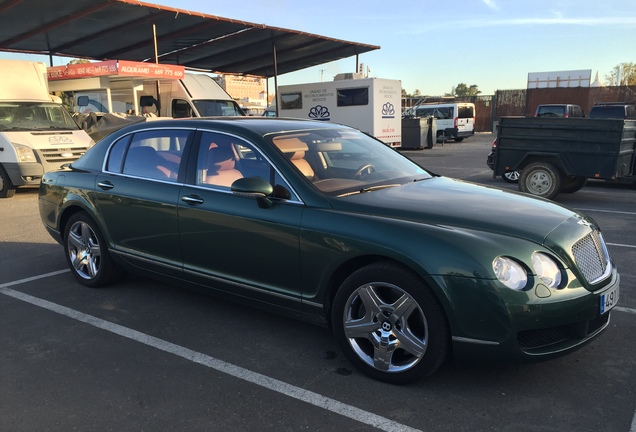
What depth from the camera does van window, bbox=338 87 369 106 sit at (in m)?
19.9

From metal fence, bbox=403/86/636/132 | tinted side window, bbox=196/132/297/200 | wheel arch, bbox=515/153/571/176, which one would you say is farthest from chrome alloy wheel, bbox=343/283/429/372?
metal fence, bbox=403/86/636/132

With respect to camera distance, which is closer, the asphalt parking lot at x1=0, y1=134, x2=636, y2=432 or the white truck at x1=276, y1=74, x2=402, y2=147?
the asphalt parking lot at x1=0, y1=134, x2=636, y2=432

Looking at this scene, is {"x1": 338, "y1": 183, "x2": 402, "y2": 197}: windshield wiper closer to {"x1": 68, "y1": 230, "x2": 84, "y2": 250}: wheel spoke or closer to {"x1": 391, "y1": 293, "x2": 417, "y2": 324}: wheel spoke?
{"x1": 391, "y1": 293, "x2": 417, "y2": 324}: wheel spoke

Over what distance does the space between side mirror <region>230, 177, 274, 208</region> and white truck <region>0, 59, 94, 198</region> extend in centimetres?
891

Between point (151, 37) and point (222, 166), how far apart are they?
16950 mm

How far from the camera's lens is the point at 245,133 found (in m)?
3.95

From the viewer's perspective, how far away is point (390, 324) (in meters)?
3.13

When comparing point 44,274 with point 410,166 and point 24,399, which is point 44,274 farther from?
point 410,166

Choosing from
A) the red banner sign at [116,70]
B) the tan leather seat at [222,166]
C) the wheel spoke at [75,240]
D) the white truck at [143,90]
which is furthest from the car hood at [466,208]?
the red banner sign at [116,70]

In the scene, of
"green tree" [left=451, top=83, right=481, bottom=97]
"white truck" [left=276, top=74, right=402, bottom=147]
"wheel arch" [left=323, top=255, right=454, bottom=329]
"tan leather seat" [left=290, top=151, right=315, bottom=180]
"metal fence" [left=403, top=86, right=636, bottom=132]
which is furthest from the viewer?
"green tree" [left=451, top=83, right=481, bottom=97]

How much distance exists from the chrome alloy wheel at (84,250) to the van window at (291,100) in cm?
1765

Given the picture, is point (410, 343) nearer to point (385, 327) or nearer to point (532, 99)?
point (385, 327)

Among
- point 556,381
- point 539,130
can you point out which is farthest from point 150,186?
point 539,130

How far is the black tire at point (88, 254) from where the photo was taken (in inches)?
194
